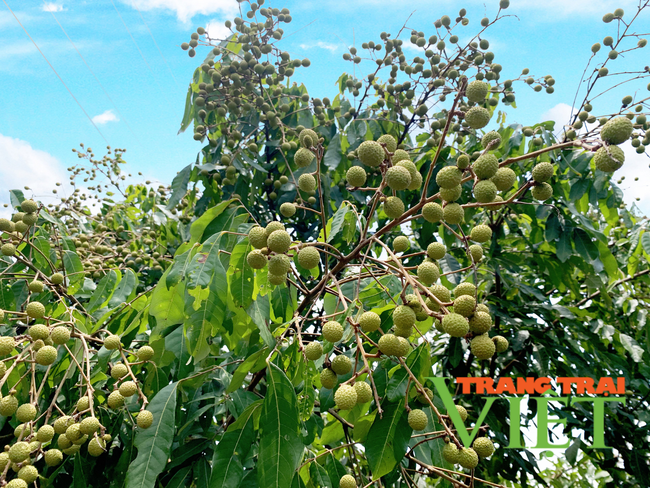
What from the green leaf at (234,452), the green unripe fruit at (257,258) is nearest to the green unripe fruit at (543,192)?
the green unripe fruit at (257,258)

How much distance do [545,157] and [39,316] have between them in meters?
2.46

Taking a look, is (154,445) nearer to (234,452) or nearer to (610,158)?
(234,452)

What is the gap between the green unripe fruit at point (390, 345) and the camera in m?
1.06

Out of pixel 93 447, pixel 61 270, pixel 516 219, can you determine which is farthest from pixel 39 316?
pixel 516 219

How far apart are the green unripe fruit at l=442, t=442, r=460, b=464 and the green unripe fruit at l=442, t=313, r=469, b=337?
11.8 inches

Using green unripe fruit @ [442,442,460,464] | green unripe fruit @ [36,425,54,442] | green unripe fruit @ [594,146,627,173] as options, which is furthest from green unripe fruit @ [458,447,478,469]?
green unripe fruit @ [36,425,54,442]

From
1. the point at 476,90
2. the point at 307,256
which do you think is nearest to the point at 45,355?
the point at 307,256

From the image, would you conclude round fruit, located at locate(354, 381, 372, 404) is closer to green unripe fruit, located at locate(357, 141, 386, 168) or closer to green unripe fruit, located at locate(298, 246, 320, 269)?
green unripe fruit, located at locate(298, 246, 320, 269)

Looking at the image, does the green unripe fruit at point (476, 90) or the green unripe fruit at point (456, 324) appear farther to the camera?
the green unripe fruit at point (476, 90)

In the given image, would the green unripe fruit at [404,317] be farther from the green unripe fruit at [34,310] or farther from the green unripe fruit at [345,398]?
the green unripe fruit at [34,310]

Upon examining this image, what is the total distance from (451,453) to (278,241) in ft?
2.16

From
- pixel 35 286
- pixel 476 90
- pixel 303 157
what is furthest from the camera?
pixel 35 286

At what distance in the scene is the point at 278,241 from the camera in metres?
1.14

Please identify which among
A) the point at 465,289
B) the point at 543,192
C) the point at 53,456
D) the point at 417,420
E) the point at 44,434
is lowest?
the point at 53,456
